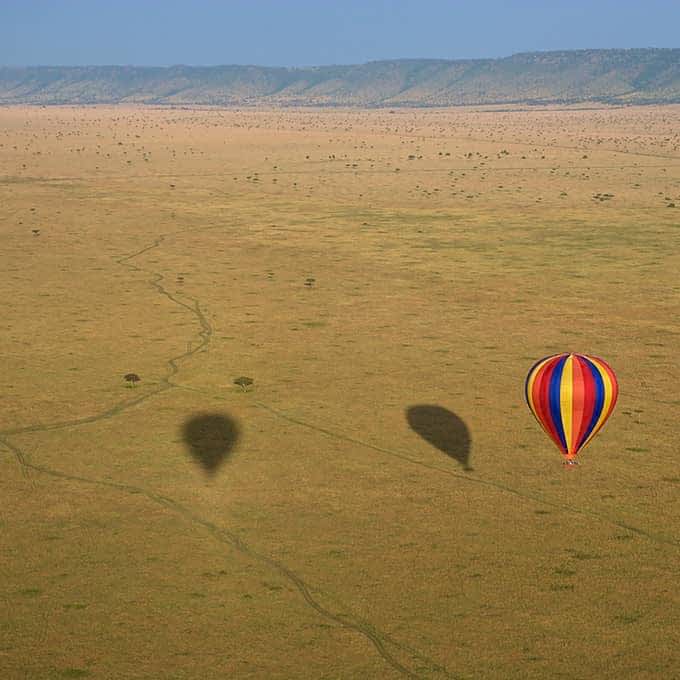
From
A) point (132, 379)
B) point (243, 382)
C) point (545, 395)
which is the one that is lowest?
point (243, 382)

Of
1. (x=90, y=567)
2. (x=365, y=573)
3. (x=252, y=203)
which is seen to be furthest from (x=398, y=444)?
(x=252, y=203)

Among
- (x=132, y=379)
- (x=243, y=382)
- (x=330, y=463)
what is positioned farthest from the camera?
(x=132, y=379)

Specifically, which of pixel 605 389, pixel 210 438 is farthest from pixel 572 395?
pixel 210 438

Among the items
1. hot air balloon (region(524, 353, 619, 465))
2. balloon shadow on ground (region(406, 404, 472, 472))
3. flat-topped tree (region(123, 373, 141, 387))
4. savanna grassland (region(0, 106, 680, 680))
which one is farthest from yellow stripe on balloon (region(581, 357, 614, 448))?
flat-topped tree (region(123, 373, 141, 387))

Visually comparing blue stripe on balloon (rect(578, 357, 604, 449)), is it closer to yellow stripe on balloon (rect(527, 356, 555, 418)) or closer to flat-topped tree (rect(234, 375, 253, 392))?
yellow stripe on balloon (rect(527, 356, 555, 418))

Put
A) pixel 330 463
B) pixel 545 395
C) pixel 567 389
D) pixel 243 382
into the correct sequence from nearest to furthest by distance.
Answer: pixel 567 389
pixel 545 395
pixel 330 463
pixel 243 382

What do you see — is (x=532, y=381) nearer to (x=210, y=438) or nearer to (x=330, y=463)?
(x=330, y=463)

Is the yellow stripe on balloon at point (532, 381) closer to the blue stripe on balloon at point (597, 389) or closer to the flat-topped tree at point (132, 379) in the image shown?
the blue stripe on balloon at point (597, 389)
